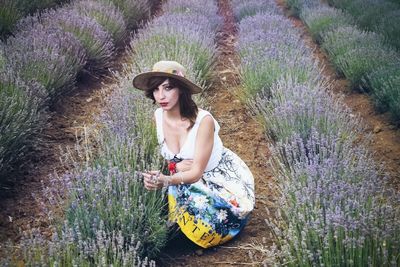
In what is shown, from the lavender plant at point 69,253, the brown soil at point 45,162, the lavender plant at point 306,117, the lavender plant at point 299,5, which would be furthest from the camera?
the lavender plant at point 299,5

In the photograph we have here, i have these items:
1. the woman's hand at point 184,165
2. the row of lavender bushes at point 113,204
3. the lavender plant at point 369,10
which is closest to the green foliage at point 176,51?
the row of lavender bushes at point 113,204

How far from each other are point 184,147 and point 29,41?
2.71m

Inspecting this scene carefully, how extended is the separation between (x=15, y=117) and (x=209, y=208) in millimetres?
1576

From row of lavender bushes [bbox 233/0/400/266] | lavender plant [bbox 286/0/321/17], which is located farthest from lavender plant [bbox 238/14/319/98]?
lavender plant [bbox 286/0/321/17]

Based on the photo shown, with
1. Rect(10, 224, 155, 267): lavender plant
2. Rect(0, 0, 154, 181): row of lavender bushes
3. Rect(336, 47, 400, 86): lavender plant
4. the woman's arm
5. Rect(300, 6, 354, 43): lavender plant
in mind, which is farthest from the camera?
Rect(300, 6, 354, 43): lavender plant

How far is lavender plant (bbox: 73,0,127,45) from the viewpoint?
6414 millimetres

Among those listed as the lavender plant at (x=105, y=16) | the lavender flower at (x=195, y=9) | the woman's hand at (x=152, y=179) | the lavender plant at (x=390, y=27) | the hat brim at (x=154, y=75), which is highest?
the hat brim at (x=154, y=75)

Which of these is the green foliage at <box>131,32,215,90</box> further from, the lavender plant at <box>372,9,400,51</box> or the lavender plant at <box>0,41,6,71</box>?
the lavender plant at <box>372,9,400,51</box>

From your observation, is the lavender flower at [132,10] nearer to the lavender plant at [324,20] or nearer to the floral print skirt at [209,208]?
the lavender plant at [324,20]

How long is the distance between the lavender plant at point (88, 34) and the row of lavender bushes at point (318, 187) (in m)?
1.75

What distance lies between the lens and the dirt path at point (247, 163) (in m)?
2.81

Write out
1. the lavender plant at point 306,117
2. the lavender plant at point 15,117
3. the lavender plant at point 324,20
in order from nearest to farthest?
the lavender plant at point 15,117, the lavender plant at point 306,117, the lavender plant at point 324,20

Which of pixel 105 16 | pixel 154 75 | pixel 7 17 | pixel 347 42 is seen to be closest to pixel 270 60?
pixel 347 42

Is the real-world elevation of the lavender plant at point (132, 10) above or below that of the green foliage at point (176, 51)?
below
